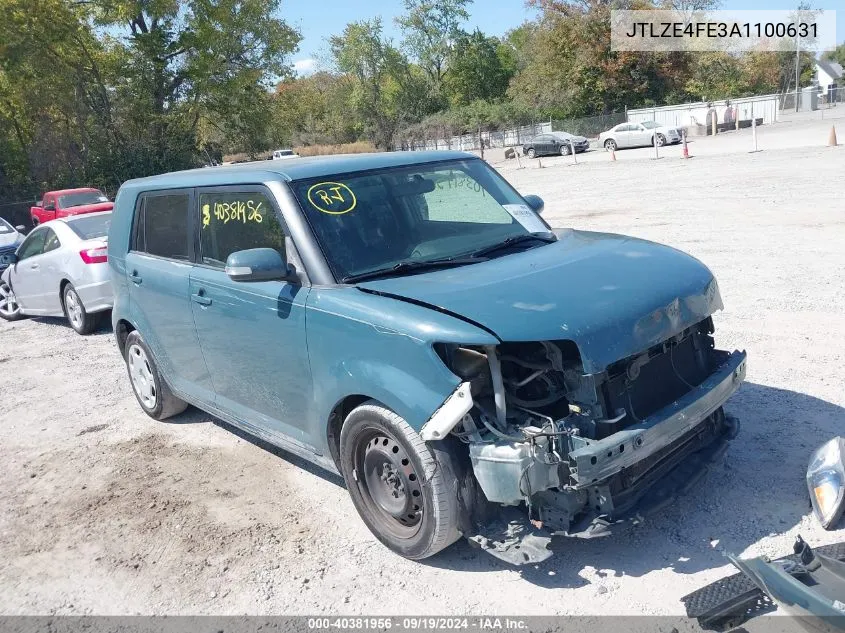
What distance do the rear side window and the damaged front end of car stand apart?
2.62 metres

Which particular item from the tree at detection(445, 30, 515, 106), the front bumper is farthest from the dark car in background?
the front bumper

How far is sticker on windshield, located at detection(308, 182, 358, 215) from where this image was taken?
4277mm

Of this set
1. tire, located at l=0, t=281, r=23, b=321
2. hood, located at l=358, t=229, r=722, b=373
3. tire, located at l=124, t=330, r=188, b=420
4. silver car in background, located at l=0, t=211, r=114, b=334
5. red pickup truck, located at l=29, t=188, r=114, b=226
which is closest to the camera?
hood, located at l=358, t=229, r=722, b=373

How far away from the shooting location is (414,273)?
4.07 metres

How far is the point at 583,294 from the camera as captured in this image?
353 centimetres

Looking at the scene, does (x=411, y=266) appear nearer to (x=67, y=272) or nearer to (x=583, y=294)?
(x=583, y=294)

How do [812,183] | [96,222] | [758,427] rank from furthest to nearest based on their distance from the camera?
[812,183] → [96,222] → [758,427]

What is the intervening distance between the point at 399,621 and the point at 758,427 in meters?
2.78

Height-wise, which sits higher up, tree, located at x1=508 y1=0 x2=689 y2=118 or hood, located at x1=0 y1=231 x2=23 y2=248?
tree, located at x1=508 y1=0 x2=689 y2=118

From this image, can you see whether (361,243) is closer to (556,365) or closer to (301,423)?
(301,423)

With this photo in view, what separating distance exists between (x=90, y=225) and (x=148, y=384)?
15.4 ft

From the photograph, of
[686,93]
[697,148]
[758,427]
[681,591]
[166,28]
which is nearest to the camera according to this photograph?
[681,591]

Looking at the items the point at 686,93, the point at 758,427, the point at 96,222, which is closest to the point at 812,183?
the point at 758,427

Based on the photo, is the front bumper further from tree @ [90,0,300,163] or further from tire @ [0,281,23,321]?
tree @ [90,0,300,163]
